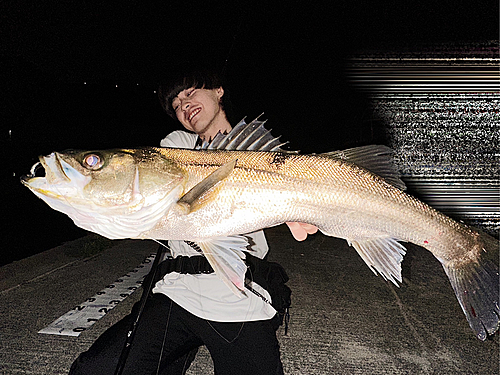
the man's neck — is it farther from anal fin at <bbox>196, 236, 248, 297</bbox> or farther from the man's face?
anal fin at <bbox>196, 236, 248, 297</bbox>

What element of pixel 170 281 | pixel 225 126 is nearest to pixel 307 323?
pixel 170 281

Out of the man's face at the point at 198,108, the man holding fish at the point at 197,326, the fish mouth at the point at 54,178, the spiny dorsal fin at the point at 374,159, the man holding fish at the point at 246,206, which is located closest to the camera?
the fish mouth at the point at 54,178

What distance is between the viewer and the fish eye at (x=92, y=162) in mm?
1534

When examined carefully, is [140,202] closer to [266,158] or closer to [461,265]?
[266,158]

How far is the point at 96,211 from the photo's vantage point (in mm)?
1512

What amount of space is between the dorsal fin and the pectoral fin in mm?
182

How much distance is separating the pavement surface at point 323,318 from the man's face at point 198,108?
5.44ft

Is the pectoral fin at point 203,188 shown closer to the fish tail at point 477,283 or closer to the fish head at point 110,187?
the fish head at point 110,187

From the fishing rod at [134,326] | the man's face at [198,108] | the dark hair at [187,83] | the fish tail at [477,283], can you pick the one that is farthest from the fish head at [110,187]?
the fish tail at [477,283]

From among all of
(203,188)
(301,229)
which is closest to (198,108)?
(203,188)

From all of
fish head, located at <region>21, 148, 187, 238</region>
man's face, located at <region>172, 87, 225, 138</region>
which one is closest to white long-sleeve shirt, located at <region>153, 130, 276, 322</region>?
fish head, located at <region>21, 148, 187, 238</region>

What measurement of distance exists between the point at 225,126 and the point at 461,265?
1.71 meters

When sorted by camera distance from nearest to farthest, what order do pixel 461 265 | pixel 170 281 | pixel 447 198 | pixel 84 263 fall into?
pixel 461 265 < pixel 170 281 < pixel 84 263 < pixel 447 198

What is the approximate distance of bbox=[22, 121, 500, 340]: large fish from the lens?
1539 millimetres
